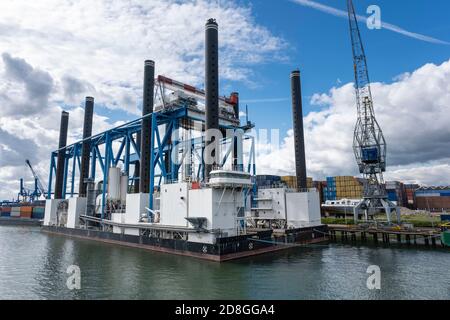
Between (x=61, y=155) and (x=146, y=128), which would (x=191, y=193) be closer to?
(x=146, y=128)

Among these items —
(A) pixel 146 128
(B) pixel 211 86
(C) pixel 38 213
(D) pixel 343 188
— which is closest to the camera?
(B) pixel 211 86

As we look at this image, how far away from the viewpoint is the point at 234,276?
2381cm

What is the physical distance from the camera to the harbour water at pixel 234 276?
19281 mm

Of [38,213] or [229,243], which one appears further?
[38,213]

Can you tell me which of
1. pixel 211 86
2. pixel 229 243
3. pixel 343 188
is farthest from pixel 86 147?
pixel 343 188

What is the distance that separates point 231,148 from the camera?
184 ft

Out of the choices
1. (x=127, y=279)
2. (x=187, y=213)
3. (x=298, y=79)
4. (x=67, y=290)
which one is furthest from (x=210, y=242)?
(x=298, y=79)

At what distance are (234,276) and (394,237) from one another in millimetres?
36607

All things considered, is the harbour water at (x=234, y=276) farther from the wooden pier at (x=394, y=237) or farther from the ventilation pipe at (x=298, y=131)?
the ventilation pipe at (x=298, y=131)

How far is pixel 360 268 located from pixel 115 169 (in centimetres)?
4712

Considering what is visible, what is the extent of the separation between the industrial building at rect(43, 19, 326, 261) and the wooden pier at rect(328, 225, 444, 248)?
5169 millimetres

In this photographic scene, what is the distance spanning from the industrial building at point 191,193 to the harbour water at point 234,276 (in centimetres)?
317

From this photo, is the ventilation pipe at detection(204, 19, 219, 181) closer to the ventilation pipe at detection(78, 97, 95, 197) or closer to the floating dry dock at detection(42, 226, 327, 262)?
the floating dry dock at detection(42, 226, 327, 262)

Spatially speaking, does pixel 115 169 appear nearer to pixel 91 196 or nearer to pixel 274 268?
pixel 91 196
